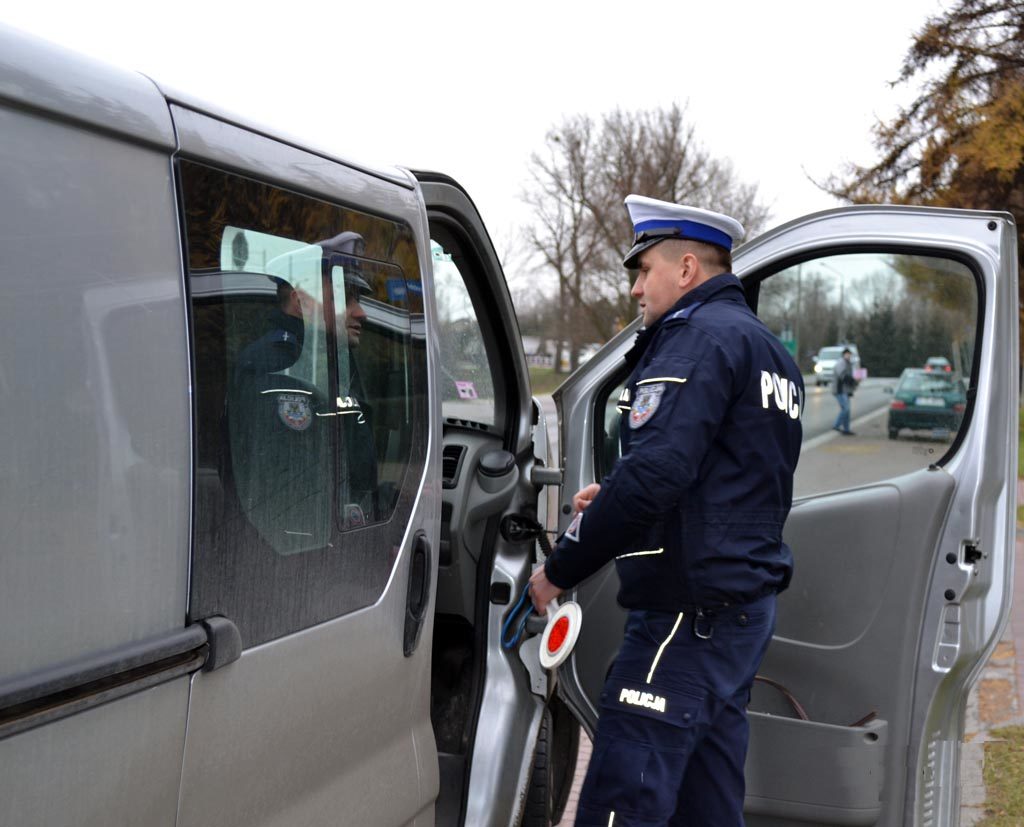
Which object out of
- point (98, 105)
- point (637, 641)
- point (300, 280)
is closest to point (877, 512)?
point (637, 641)

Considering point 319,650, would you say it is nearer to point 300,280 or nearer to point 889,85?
point 300,280

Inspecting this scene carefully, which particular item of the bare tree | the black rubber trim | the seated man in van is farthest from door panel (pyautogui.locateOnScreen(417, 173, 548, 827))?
the bare tree

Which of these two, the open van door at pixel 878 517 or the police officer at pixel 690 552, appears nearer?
the police officer at pixel 690 552

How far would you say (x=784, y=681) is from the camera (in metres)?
3.19

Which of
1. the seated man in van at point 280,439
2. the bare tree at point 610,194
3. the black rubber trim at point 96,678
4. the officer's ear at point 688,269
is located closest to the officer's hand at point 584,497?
the officer's ear at point 688,269

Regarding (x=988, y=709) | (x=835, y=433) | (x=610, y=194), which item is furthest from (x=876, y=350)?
(x=610, y=194)

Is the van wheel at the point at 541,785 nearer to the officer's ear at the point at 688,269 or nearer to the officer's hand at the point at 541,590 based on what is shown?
the officer's hand at the point at 541,590

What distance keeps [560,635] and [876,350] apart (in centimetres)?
127

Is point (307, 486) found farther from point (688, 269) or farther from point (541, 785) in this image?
point (541, 785)

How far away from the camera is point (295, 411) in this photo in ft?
6.42

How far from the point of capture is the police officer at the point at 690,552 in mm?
2562

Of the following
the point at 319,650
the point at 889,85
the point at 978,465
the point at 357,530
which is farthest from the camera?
the point at 889,85

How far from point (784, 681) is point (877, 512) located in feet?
1.78

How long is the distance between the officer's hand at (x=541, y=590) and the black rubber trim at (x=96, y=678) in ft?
4.18
